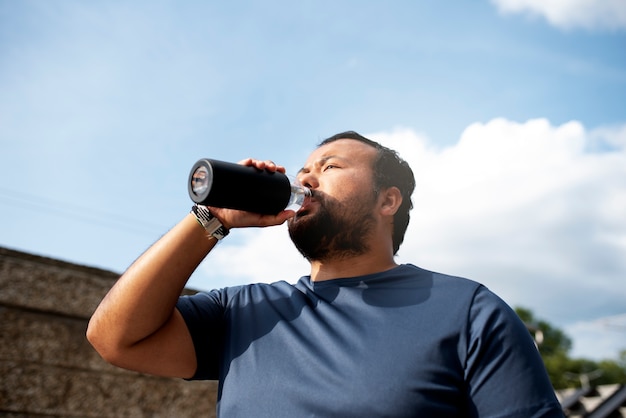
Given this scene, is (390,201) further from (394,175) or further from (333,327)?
(333,327)

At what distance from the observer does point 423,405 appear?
1.21m

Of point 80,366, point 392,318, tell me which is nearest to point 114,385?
point 80,366

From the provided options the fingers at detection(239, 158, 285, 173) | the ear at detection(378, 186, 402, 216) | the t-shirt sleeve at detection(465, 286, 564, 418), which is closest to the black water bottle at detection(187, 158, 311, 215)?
the fingers at detection(239, 158, 285, 173)

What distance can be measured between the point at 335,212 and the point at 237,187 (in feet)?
Result: 1.35

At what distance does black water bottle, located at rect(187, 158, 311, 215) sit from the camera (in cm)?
138

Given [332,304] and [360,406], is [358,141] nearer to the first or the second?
[332,304]

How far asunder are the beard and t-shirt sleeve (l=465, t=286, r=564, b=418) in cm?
50

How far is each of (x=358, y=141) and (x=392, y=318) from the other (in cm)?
84

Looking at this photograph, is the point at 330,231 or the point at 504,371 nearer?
the point at 504,371

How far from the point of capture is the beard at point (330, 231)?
1705 mm

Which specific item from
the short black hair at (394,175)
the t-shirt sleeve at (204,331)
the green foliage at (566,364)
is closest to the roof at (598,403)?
the short black hair at (394,175)

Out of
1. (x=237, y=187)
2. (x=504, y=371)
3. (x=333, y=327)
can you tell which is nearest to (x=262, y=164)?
(x=237, y=187)

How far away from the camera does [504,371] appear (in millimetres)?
1251

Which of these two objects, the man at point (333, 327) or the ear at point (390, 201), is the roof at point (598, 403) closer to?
the ear at point (390, 201)
